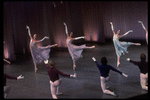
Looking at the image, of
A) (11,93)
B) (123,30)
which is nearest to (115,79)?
(11,93)

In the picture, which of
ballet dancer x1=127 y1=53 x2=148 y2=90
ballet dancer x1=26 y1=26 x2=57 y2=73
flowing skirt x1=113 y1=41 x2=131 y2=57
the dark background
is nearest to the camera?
ballet dancer x1=127 y1=53 x2=148 y2=90

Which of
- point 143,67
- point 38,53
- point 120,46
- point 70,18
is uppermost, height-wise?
point 70,18

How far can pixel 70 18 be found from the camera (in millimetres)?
14125

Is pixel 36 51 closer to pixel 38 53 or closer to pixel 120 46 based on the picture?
pixel 38 53

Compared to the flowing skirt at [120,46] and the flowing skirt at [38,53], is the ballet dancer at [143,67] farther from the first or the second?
the flowing skirt at [38,53]

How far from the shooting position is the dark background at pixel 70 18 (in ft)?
41.2

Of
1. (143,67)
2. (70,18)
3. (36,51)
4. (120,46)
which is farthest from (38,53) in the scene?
(70,18)

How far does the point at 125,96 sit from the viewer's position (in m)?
4.34

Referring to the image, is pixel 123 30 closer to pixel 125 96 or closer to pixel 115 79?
pixel 115 79

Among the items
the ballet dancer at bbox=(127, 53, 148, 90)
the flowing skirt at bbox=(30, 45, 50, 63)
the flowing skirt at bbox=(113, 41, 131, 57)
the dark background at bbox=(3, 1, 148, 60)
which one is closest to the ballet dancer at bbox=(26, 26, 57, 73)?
the flowing skirt at bbox=(30, 45, 50, 63)

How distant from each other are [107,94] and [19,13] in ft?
32.0

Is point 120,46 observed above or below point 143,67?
above

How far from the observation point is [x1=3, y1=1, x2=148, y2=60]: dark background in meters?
12.6

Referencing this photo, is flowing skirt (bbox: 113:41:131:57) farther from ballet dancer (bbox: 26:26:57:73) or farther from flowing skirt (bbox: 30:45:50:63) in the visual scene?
flowing skirt (bbox: 30:45:50:63)
